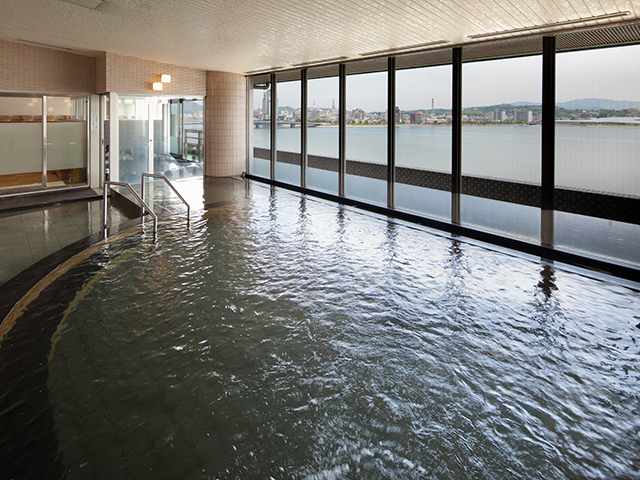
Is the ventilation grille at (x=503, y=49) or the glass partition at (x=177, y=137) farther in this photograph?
the glass partition at (x=177, y=137)

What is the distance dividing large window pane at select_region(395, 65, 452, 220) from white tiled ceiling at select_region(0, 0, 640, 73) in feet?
2.28

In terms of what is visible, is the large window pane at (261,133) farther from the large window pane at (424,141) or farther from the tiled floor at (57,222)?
the large window pane at (424,141)

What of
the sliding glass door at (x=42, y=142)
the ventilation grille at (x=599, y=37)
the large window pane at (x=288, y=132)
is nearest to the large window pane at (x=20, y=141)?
the sliding glass door at (x=42, y=142)

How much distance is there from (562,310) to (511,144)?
9.74 feet

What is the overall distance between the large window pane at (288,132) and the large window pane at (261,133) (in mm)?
427

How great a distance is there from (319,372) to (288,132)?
857 cm

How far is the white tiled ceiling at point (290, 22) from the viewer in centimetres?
462

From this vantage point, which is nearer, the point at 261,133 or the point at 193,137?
the point at 261,133

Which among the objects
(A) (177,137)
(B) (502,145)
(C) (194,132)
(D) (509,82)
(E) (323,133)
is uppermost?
(C) (194,132)

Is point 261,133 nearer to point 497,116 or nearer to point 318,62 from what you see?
point 318,62

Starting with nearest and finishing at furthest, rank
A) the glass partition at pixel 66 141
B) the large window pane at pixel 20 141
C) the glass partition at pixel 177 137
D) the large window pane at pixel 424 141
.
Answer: the large window pane at pixel 424 141
the large window pane at pixel 20 141
the glass partition at pixel 66 141
the glass partition at pixel 177 137

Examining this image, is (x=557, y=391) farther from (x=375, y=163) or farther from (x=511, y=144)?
(x=375, y=163)

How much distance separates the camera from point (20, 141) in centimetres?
900

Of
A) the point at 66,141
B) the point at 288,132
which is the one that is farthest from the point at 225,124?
the point at 66,141
